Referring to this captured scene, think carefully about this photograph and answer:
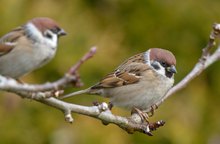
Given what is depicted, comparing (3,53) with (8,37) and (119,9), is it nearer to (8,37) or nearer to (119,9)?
(8,37)

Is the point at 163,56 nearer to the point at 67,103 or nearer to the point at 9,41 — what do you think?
the point at 9,41

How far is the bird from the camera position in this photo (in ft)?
12.2

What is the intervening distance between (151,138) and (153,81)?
4.02 feet

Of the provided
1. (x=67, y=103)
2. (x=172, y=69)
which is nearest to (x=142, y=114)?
(x=172, y=69)

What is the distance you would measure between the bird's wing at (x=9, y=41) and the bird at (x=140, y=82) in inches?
25.6

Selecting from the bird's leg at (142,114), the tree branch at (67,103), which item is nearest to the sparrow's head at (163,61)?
the tree branch at (67,103)

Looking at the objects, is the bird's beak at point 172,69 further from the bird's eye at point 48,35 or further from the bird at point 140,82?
the bird's eye at point 48,35

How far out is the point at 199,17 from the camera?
17.3ft

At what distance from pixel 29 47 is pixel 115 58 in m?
2.05

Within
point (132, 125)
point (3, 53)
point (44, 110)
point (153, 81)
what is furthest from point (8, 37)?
point (44, 110)

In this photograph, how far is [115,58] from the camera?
507 cm

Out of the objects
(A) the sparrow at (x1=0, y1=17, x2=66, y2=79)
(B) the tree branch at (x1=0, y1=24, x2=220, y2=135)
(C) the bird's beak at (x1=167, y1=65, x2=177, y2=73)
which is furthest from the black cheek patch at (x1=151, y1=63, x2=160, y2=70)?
(A) the sparrow at (x1=0, y1=17, x2=66, y2=79)

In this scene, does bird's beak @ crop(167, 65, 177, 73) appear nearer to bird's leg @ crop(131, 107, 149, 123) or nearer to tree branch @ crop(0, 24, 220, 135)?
tree branch @ crop(0, 24, 220, 135)

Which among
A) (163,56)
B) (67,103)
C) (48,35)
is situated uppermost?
(48,35)
